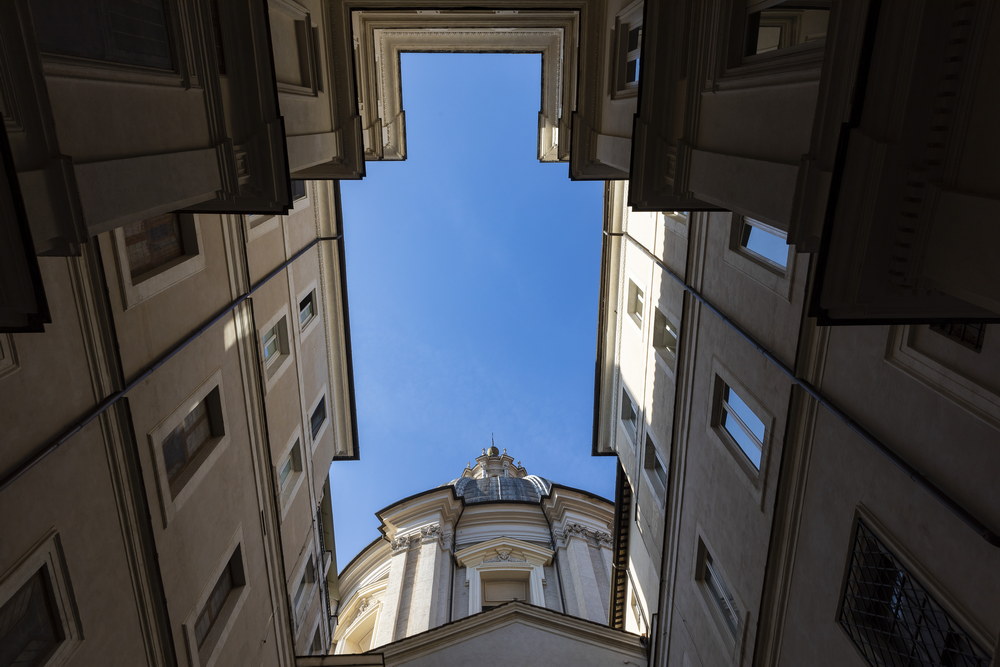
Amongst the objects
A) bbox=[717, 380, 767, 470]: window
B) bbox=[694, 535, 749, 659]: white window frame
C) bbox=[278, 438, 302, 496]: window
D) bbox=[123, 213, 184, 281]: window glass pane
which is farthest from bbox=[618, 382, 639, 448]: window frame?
bbox=[123, 213, 184, 281]: window glass pane

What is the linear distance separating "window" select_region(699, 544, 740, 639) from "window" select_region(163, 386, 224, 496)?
34.9ft

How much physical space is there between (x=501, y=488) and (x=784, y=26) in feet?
135

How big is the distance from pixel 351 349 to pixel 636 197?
14.1m

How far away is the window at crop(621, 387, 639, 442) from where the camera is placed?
1975 centimetres

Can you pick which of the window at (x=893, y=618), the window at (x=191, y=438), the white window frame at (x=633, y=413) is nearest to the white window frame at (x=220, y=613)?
the window at (x=191, y=438)

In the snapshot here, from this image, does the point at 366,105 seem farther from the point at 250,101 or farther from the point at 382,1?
the point at 250,101

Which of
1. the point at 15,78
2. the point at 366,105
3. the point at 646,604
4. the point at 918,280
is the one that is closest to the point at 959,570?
the point at 918,280

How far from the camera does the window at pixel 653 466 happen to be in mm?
16705

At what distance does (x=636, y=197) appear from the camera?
10.3m

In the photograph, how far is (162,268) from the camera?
9.58 m

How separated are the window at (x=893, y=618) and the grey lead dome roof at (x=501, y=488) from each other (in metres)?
35.2

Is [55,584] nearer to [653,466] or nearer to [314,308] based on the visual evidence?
[314,308]

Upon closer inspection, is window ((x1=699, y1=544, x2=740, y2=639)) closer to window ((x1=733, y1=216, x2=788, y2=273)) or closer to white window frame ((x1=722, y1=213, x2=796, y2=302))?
white window frame ((x1=722, y1=213, x2=796, y2=302))

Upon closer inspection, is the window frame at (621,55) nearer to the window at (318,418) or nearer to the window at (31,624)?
the window at (31,624)
